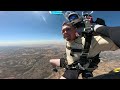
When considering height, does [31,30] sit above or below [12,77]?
above

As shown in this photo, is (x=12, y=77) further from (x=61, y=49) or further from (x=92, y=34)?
(x=92, y=34)

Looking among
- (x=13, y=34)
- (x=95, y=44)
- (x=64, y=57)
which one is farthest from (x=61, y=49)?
(x=13, y=34)

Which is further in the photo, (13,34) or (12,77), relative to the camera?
(13,34)

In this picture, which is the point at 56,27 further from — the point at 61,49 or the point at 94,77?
the point at 94,77

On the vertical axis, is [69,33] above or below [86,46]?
above
